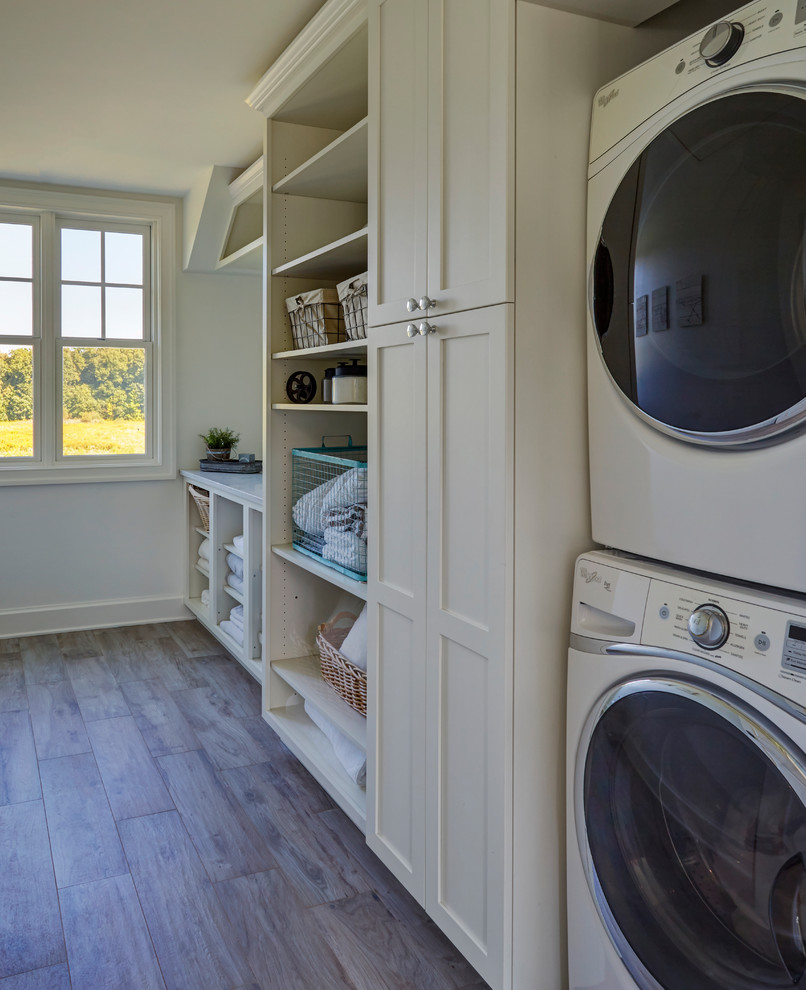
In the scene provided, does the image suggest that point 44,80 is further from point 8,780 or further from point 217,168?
point 8,780

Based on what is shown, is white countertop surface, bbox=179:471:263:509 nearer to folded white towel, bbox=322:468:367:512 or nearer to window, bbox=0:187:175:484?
window, bbox=0:187:175:484

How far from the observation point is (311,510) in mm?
2691

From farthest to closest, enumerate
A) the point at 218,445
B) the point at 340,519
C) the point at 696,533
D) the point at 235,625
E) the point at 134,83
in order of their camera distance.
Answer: the point at 218,445 → the point at 235,625 → the point at 134,83 → the point at 340,519 → the point at 696,533

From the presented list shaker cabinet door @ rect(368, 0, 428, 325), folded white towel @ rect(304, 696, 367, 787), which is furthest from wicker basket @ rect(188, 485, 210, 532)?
shaker cabinet door @ rect(368, 0, 428, 325)

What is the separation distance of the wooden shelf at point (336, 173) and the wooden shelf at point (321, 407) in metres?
0.73

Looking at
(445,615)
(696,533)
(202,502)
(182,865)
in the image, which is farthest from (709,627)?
(202,502)

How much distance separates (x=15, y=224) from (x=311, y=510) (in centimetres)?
269

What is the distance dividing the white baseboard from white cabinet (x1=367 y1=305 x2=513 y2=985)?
9.31 feet

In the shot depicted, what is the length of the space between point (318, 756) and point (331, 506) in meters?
0.81

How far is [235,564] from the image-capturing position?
3816mm

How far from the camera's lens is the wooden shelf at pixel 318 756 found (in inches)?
90.8

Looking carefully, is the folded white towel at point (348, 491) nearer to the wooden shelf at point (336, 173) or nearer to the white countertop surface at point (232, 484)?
the white countertop surface at point (232, 484)

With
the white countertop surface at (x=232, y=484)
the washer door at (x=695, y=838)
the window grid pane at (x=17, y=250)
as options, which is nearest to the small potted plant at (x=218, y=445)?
the white countertop surface at (x=232, y=484)

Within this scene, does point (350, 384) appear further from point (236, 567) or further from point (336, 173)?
point (236, 567)
